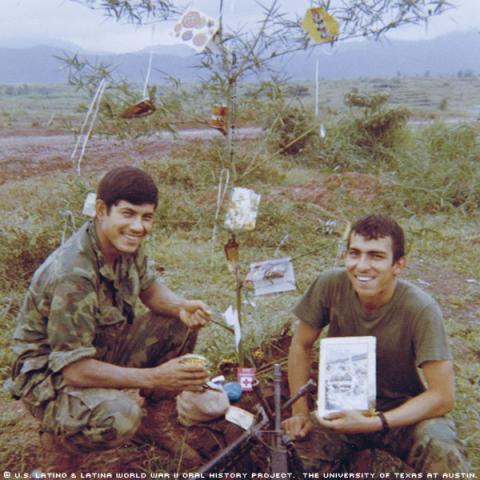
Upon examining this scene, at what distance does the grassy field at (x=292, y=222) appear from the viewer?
3264mm

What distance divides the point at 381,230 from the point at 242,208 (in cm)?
58

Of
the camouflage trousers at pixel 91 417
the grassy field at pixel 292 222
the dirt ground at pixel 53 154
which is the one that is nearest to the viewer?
the camouflage trousers at pixel 91 417

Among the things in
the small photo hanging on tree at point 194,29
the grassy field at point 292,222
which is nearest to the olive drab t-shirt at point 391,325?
the grassy field at point 292,222

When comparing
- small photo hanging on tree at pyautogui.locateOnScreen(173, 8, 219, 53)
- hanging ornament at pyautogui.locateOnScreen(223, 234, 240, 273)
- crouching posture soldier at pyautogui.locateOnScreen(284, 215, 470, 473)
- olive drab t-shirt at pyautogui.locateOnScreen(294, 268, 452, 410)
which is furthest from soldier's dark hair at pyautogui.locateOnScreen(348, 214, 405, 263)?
small photo hanging on tree at pyautogui.locateOnScreen(173, 8, 219, 53)

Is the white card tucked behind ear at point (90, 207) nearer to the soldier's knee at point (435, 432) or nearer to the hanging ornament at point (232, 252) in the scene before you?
the hanging ornament at point (232, 252)

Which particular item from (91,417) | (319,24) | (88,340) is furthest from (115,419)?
(319,24)

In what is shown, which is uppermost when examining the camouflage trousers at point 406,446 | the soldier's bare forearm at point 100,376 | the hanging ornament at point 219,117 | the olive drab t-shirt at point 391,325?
the hanging ornament at point 219,117

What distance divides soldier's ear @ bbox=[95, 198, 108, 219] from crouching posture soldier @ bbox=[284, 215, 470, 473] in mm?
891

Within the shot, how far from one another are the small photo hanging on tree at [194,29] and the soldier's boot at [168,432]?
1592 millimetres

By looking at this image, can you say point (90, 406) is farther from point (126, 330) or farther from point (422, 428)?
point (422, 428)

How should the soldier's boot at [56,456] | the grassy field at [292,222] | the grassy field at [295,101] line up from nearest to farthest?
the soldier's boot at [56,456] < the grassy field at [295,101] < the grassy field at [292,222]

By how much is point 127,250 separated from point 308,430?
103cm

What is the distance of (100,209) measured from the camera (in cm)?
236

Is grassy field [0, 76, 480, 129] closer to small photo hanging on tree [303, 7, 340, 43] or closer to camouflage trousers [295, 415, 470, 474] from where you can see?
small photo hanging on tree [303, 7, 340, 43]
